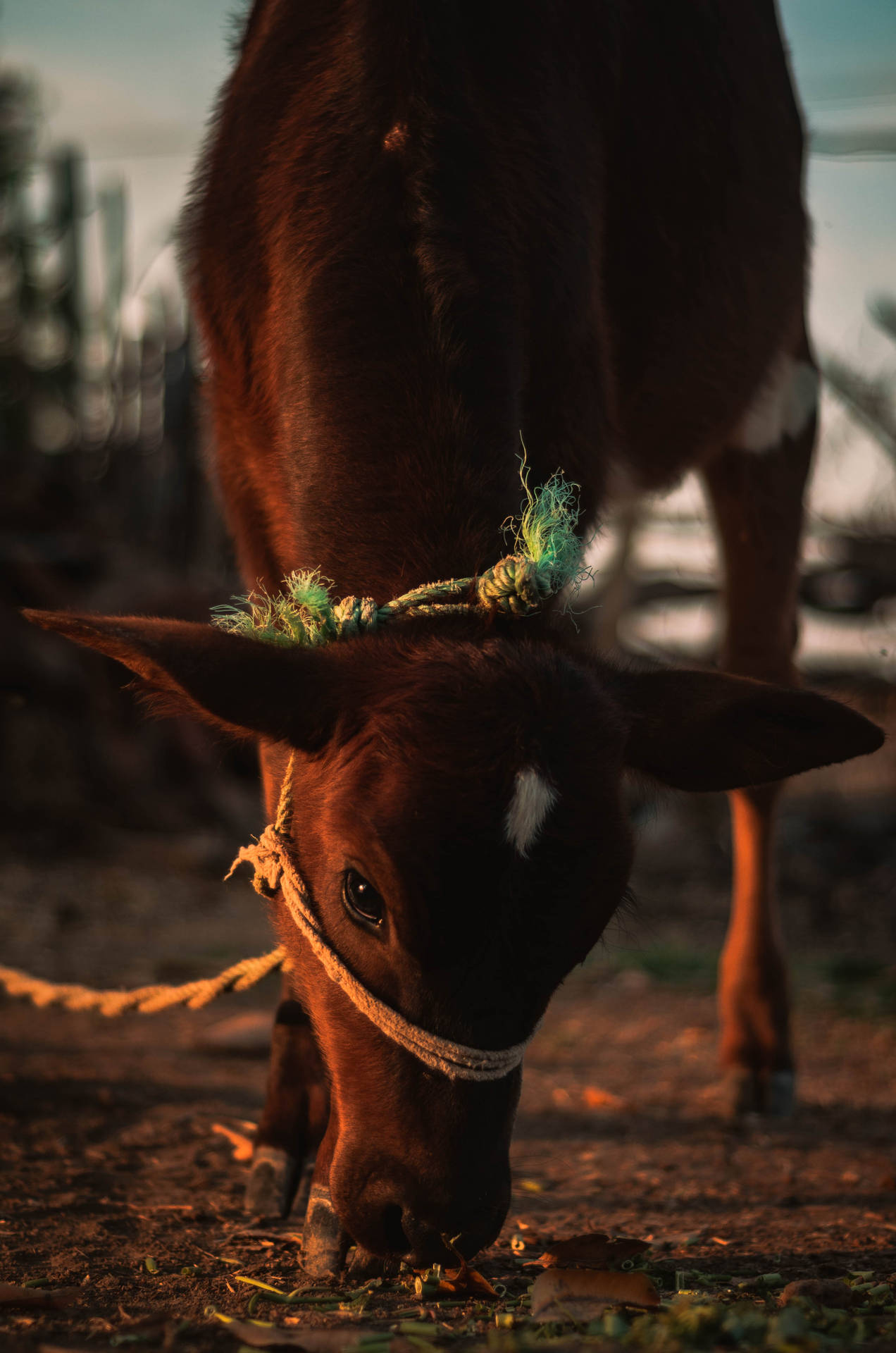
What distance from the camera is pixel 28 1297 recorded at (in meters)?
2.16

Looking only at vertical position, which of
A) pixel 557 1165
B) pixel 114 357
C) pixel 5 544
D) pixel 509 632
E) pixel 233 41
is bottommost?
pixel 557 1165

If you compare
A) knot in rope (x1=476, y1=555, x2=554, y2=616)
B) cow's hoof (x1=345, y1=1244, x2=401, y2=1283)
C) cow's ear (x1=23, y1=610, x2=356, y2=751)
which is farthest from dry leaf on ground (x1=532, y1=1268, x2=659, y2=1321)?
knot in rope (x1=476, y1=555, x2=554, y2=616)

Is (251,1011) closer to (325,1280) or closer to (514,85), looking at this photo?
(325,1280)

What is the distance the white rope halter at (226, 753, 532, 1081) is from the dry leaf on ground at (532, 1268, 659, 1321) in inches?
14.4

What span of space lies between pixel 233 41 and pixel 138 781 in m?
5.65

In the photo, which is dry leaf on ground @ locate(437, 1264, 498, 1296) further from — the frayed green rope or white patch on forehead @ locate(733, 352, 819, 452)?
white patch on forehead @ locate(733, 352, 819, 452)

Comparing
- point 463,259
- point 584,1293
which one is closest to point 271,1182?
point 584,1293

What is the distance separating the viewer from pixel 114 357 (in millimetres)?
11680

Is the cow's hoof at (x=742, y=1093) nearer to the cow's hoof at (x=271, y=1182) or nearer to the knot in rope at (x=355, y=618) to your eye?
the cow's hoof at (x=271, y=1182)

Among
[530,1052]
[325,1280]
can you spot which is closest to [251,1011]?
[530,1052]

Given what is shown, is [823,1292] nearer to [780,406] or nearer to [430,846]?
[430,846]

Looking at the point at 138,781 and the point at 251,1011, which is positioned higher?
the point at 138,781

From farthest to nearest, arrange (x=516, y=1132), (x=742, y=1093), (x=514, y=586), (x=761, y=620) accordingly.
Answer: (x=761, y=620), (x=742, y=1093), (x=516, y=1132), (x=514, y=586)

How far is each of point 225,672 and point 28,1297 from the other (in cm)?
113
